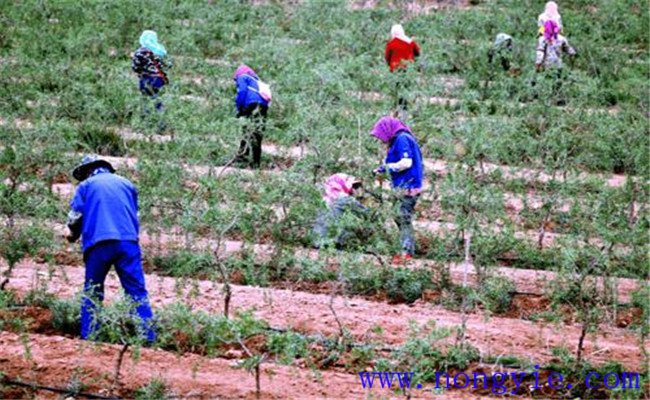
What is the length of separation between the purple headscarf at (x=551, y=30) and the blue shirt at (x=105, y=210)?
366 inches

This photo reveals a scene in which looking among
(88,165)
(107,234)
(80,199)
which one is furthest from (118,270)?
(88,165)

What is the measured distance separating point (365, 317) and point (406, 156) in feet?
6.33

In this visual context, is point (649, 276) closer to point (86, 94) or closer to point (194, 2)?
point (86, 94)

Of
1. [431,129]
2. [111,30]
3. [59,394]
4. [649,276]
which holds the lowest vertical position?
[59,394]

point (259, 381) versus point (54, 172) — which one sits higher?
point (54, 172)

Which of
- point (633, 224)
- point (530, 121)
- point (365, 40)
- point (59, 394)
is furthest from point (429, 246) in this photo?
point (365, 40)

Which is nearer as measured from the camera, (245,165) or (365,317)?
(365,317)

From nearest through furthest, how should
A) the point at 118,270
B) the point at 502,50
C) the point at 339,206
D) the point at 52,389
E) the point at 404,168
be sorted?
the point at 52,389
the point at 118,270
the point at 339,206
the point at 404,168
the point at 502,50

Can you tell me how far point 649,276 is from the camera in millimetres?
9547

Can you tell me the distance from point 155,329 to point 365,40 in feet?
35.4

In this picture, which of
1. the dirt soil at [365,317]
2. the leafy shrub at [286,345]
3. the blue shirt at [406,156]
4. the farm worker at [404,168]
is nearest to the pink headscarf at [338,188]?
the farm worker at [404,168]

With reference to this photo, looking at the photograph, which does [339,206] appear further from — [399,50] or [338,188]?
[399,50]

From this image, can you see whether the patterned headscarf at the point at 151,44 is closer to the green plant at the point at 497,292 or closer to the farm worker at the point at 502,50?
the farm worker at the point at 502,50

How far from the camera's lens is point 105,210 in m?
7.81
